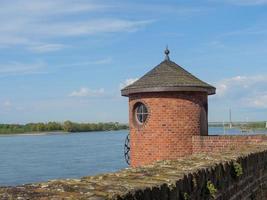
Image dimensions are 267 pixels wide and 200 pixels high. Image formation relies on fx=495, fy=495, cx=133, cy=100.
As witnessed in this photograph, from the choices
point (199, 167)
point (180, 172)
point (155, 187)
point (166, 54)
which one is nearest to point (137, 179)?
point (155, 187)

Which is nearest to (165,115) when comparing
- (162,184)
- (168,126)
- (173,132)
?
(168,126)

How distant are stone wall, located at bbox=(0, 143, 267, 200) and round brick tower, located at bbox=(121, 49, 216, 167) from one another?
19.1ft

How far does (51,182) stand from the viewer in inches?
165

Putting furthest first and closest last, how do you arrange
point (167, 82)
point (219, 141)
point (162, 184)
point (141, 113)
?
point (141, 113)
point (167, 82)
point (219, 141)
point (162, 184)

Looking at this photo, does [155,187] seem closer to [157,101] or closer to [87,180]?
[87,180]

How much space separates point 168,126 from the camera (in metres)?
14.8

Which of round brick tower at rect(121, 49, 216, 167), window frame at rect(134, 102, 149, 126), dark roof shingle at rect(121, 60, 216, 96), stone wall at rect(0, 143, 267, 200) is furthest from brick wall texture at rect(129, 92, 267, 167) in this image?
stone wall at rect(0, 143, 267, 200)

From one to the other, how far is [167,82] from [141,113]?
131 centimetres

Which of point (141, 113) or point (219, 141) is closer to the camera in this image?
point (219, 141)

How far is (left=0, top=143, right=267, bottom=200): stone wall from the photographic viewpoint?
374cm

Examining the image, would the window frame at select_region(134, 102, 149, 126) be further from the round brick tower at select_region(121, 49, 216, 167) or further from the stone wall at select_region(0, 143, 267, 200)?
the stone wall at select_region(0, 143, 267, 200)

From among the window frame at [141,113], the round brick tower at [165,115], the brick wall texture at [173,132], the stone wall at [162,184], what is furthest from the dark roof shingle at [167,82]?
the stone wall at [162,184]

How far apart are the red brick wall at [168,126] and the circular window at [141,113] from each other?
7.9 inches

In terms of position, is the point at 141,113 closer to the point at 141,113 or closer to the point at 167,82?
the point at 141,113
